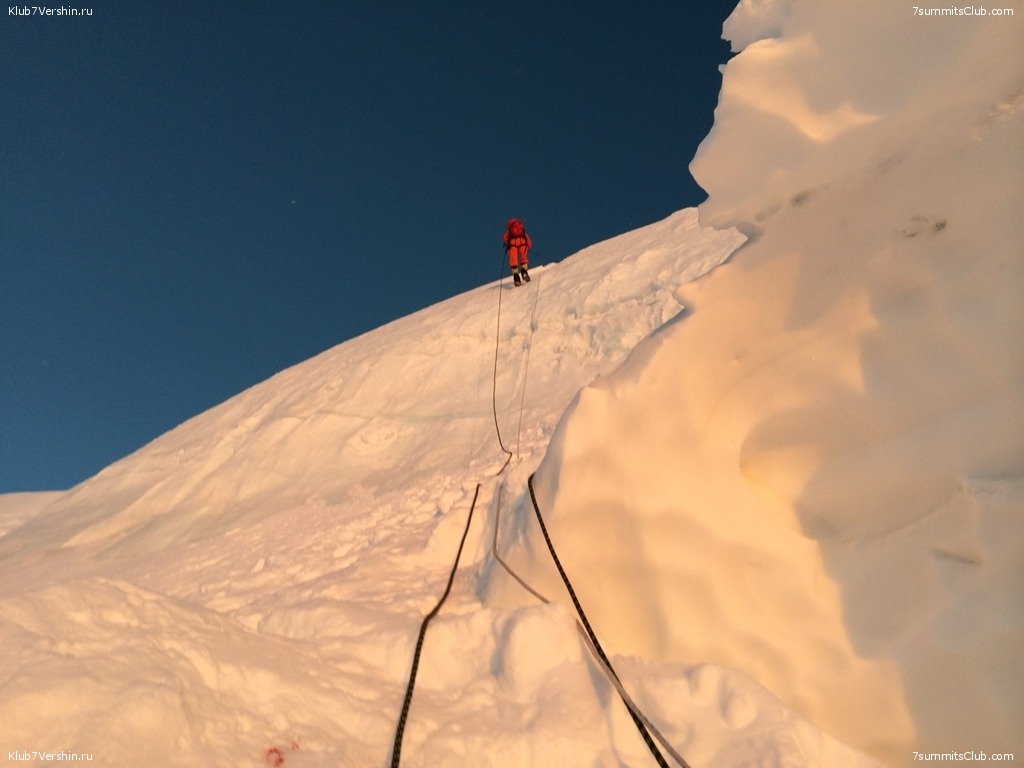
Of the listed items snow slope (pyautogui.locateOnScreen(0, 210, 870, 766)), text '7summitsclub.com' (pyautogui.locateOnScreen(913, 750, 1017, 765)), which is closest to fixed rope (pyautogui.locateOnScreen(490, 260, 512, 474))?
snow slope (pyautogui.locateOnScreen(0, 210, 870, 766))

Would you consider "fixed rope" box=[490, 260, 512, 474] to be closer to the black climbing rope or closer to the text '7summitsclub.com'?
the black climbing rope

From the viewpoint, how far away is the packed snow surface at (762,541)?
1882mm

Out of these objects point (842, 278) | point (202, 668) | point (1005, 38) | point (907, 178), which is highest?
point (1005, 38)

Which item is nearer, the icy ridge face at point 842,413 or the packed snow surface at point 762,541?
the packed snow surface at point 762,541

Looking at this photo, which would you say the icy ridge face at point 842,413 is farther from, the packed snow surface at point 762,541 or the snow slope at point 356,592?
the snow slope at point 356,592

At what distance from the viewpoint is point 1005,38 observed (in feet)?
7.05

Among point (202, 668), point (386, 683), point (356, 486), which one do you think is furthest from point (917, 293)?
point (356, 486)

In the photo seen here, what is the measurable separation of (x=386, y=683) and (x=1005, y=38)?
3.10m

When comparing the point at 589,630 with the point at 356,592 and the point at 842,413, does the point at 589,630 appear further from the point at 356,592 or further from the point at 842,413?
the point at 356,592

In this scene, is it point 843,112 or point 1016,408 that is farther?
point 843,112

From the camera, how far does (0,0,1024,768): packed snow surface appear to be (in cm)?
188

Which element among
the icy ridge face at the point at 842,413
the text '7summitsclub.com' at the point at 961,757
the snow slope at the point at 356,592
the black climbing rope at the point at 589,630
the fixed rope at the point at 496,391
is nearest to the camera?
the snow slope at the point at 356,592

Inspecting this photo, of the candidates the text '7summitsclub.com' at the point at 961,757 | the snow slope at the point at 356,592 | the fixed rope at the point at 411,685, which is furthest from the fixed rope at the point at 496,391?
the text '7summitsclub.com' at the point at 961,757

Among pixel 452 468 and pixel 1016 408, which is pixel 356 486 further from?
pixel 1016 408
